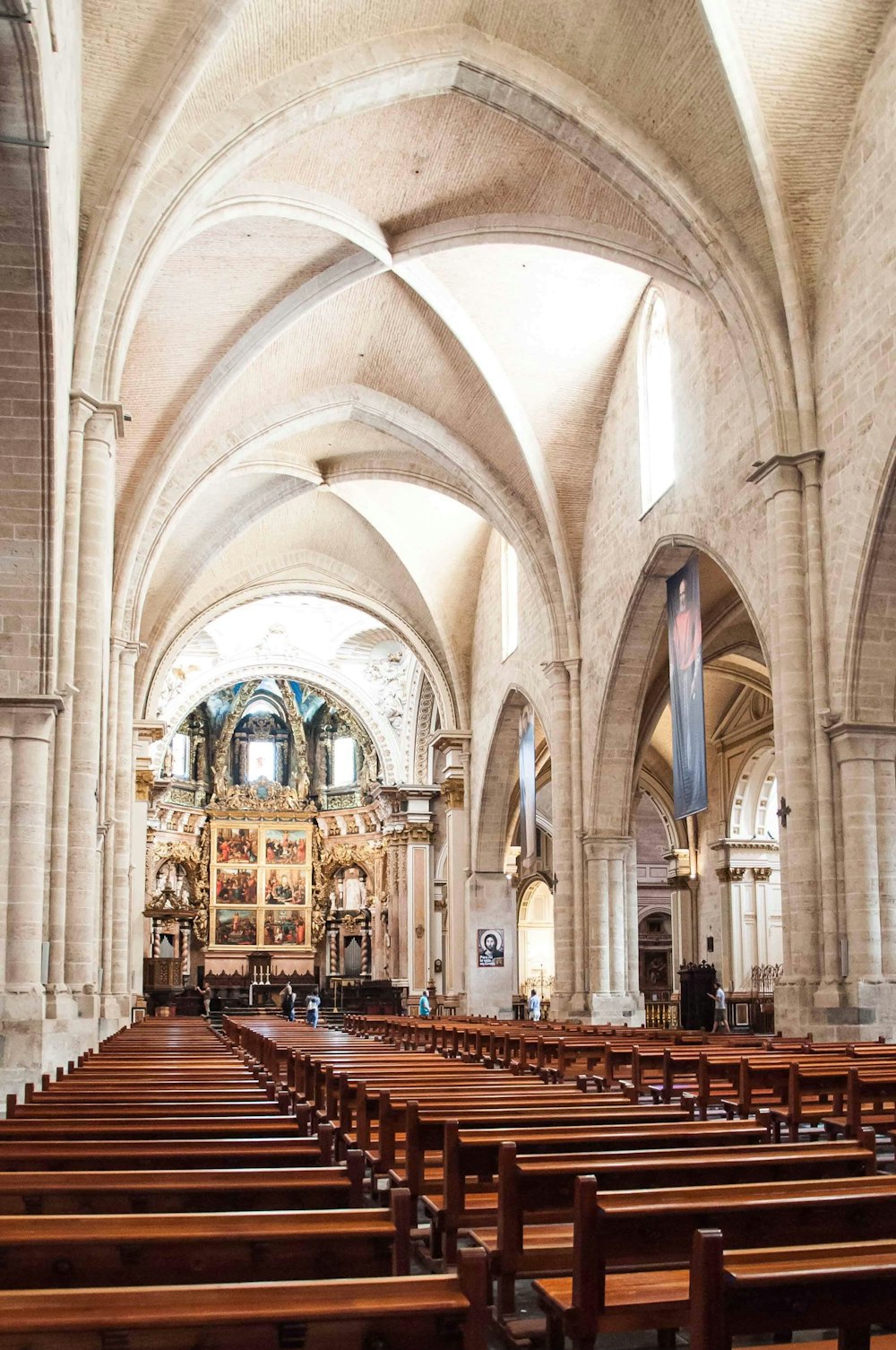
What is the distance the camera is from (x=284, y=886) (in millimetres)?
44312

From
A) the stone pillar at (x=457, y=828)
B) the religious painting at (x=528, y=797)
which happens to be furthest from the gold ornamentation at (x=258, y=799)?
the religious painting at (x=528, y=797)

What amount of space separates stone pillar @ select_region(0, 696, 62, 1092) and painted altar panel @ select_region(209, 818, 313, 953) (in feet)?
105

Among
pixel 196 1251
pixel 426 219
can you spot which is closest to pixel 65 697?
pixel 426 219

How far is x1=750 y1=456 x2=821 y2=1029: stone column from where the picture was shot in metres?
14.4

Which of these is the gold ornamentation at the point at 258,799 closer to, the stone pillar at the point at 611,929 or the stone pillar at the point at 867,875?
the stone pillar at the point at 611,929

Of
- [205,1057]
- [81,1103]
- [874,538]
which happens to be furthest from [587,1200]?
[874,538]

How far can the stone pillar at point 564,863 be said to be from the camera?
2323cm

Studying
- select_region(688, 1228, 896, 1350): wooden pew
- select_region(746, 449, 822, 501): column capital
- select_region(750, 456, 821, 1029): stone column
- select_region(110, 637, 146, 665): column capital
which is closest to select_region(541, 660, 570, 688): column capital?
select_region(110, 637, 146, 665): column capital

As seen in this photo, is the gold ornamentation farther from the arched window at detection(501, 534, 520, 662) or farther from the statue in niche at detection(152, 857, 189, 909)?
the arched window at detection(501, 534, 520, 662)

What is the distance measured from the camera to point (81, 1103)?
6.24 metres

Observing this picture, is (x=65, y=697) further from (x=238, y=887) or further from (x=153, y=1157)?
(x=238, y=887)

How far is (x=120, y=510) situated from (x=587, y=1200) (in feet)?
65.4

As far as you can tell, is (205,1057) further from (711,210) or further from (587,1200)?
(711,210)

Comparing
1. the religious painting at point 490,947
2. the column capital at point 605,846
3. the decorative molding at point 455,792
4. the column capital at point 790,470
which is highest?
the column capital at point 790,470
